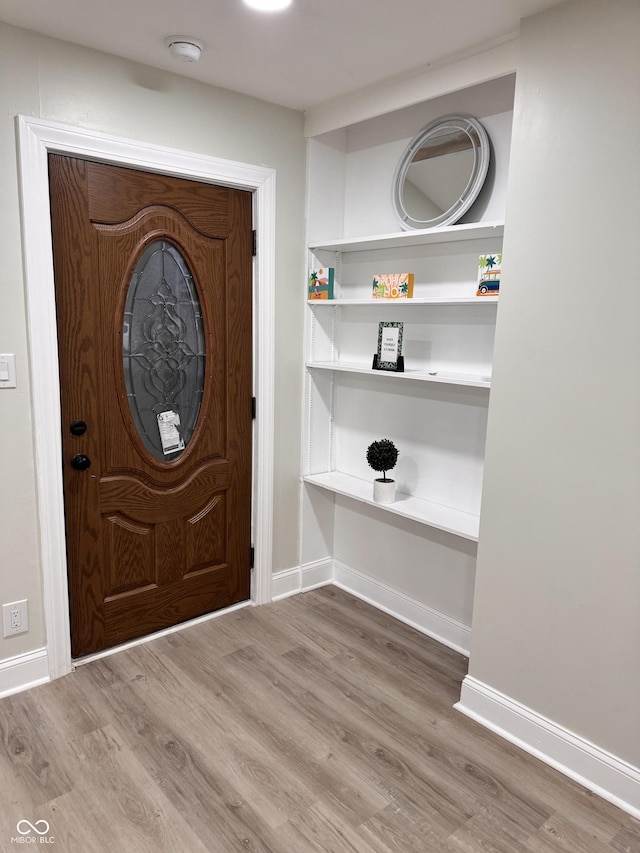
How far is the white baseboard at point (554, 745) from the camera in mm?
1974

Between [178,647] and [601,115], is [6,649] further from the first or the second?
[601,115]

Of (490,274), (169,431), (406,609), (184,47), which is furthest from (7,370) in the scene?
(406,609)

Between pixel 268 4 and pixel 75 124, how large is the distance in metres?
0.88

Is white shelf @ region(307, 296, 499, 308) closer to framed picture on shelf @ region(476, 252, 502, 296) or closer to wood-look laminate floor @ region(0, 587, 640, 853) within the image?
framed picture on shelf @ region(476, 252, 502, 296)

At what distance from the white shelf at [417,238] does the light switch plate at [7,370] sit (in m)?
1.49

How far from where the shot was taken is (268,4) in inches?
73.8

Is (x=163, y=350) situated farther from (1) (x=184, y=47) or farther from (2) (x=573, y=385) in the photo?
(2) (x=573, y=385)

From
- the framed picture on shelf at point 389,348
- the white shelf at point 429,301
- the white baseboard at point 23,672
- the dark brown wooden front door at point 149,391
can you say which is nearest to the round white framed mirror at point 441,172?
the white shelf at point 429,301

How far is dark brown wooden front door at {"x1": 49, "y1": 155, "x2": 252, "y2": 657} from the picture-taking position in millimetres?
2463

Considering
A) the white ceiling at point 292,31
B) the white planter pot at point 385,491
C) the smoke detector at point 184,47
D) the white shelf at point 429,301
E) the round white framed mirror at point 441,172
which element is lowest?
the white planter pot at point 385,491

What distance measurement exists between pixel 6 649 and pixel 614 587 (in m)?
2.23

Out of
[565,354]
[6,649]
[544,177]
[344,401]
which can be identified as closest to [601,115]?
[544,177]

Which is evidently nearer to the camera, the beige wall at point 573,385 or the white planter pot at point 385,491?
the beige wall at point 573,385
